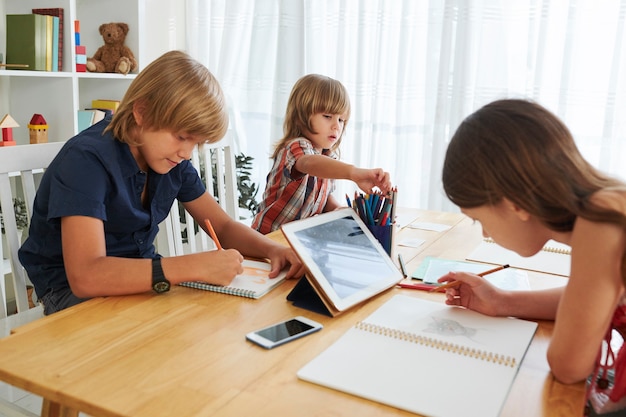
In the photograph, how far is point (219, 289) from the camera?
3.64ft

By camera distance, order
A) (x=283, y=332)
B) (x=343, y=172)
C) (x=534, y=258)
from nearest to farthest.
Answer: (x=283, y=332), (x=534, y=258), (x=343, y=172)

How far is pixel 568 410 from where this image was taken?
0.73 meters

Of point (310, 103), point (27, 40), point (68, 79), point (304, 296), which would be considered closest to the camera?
point (304, 296)

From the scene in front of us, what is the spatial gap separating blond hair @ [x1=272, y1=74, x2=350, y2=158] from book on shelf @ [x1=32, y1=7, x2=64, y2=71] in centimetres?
121

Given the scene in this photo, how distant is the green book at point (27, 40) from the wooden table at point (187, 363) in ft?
6.04

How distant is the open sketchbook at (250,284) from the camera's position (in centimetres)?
110

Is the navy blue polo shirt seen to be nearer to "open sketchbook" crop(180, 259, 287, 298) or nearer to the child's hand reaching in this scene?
"open sketchbook" crop(180, 259, 287, 298)

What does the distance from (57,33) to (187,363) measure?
87.7 inches

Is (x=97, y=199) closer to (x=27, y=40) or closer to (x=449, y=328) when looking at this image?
(x=449, y=328)

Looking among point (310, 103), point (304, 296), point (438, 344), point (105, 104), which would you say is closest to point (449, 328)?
point (438, 344)

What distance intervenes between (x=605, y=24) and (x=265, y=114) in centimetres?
172

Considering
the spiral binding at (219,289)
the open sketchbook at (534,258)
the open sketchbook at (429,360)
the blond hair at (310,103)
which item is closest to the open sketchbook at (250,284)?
the spiral binding at (219,289)

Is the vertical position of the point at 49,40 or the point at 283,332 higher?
the point at 49,40

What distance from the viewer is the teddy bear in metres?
2.85
